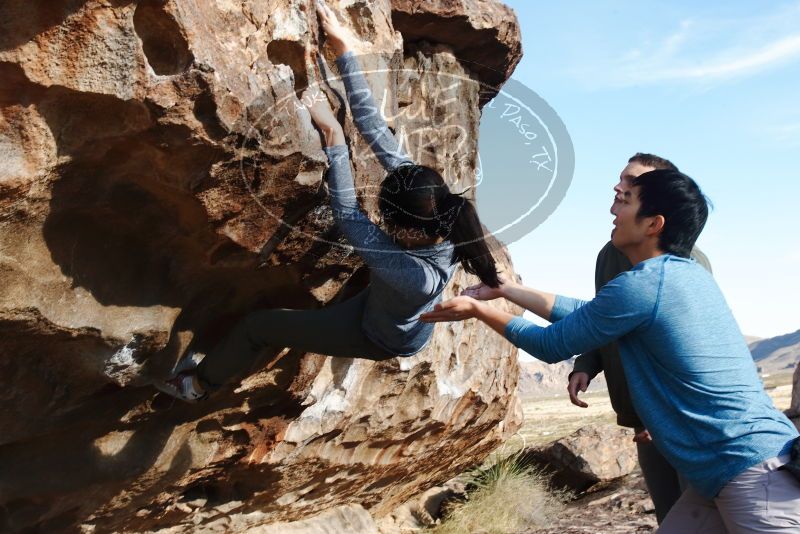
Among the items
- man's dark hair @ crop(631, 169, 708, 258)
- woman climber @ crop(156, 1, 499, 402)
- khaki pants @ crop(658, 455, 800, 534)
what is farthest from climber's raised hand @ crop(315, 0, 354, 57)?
khaki pants @ crop(658, 455, 800, 534)

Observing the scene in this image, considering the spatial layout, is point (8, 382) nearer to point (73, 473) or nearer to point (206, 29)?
point (73, 473)

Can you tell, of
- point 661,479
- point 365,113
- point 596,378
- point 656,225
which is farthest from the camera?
point 596,378

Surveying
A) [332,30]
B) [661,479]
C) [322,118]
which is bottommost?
[661,479]

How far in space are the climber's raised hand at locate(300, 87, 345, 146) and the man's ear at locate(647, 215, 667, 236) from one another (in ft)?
4.67

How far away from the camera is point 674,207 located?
3.14 meters

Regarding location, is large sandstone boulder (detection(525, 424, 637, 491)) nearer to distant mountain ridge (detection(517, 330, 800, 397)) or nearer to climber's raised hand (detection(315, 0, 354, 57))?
climber's raised hand (detection(315, 0, 354, 57))

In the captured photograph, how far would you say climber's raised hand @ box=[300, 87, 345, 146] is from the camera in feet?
12.4

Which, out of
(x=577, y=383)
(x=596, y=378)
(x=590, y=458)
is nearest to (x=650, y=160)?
(x=577, y=383)

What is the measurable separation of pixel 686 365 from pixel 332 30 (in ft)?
7.39

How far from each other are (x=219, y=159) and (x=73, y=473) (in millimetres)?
1949

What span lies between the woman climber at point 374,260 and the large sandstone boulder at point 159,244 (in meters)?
0.15

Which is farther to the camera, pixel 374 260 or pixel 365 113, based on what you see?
pixel 365 113

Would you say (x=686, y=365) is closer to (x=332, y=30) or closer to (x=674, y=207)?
(x=674, y=207)

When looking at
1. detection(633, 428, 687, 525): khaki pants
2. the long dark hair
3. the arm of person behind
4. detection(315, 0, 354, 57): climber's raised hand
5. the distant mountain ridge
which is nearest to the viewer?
the long dark hair
